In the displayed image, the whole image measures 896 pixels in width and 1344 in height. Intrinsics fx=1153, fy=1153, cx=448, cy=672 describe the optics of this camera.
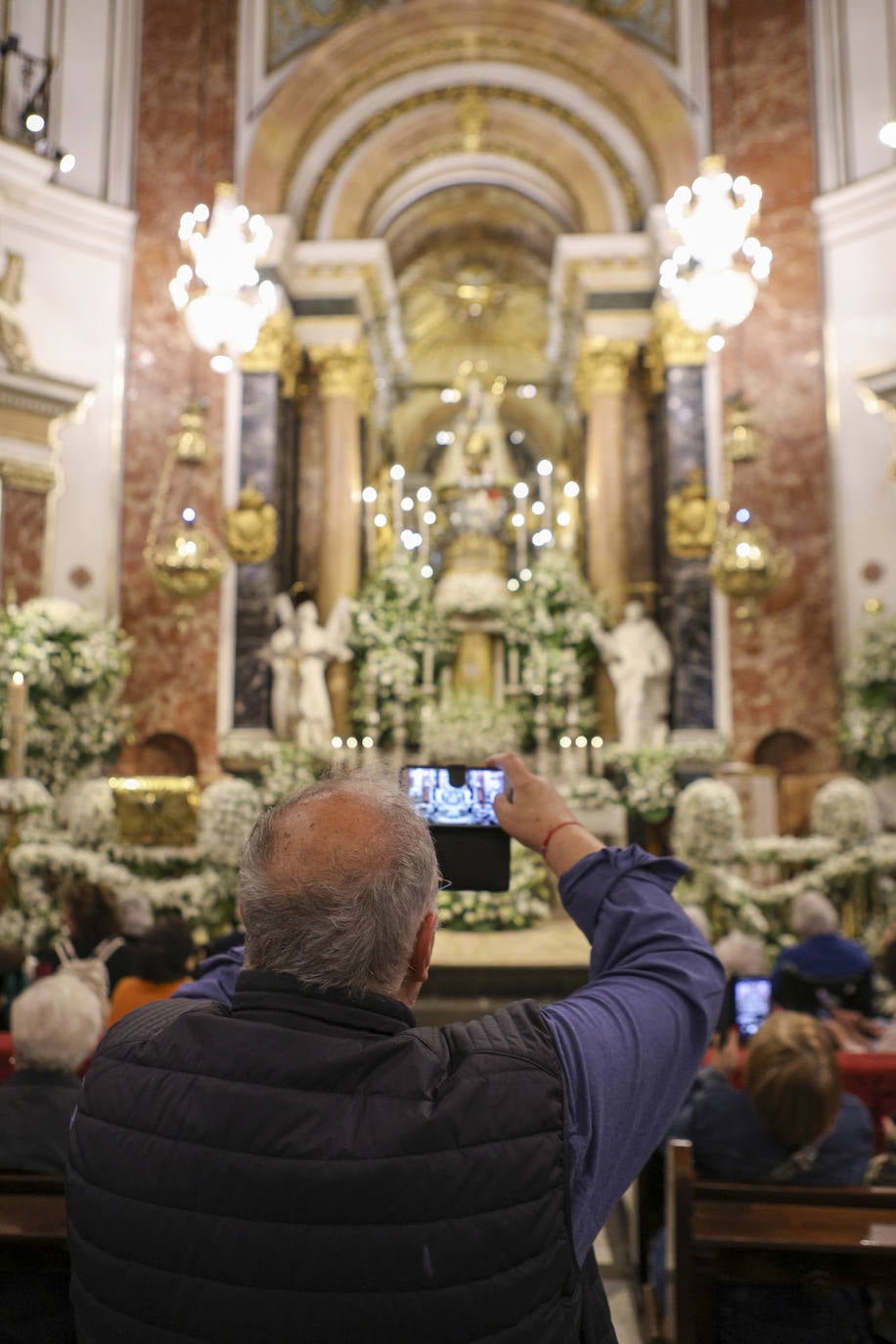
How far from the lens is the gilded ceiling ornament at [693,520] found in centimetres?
1179

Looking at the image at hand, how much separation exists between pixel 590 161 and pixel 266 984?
47.4 feet

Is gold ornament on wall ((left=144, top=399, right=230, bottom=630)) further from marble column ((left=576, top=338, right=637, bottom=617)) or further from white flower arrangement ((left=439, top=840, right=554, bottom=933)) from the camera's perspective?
marble column ((left=576, top=338, right=637, bottom=617))

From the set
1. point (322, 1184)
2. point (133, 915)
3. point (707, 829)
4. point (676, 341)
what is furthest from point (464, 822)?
point (676, 341)

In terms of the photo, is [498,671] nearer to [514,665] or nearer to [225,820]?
[514,665]

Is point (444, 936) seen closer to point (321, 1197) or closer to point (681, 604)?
point (681, 604)

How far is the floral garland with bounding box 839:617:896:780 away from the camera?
1082 cm

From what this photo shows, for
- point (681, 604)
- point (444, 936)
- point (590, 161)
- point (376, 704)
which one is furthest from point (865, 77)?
point (444, 936)

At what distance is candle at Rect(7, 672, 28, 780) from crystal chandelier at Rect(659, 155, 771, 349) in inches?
252

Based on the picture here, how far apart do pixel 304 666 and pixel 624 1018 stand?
1072 centimetres

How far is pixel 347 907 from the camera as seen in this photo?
1.37 m

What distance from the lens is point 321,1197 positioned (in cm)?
124

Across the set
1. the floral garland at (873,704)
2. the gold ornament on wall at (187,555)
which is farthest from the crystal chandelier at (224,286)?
the floral garland at (873,704)

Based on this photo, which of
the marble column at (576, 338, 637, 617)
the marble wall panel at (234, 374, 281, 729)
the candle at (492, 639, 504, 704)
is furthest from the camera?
the marble column at (576, 338, 637, 617)

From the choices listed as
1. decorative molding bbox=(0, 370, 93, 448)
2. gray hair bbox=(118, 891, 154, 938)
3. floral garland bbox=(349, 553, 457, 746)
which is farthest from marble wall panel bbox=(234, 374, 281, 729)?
gray hair bbox=(118, 891, 154, 938)
